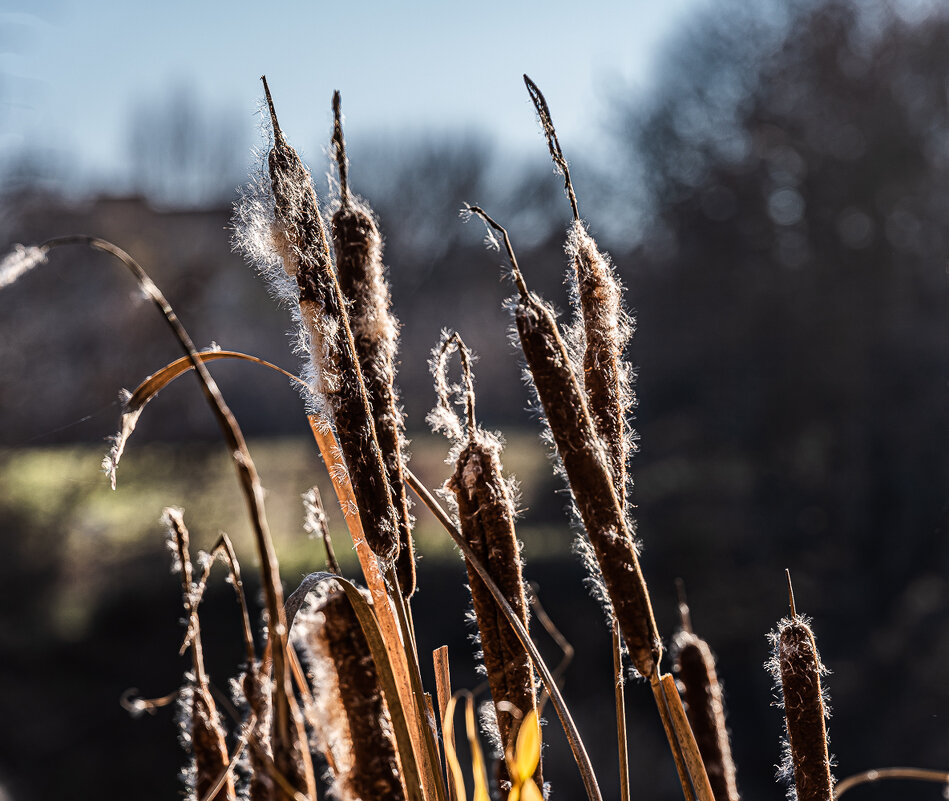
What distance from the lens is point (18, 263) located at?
0.65 feet

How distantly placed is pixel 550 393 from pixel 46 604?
3294 millimetres

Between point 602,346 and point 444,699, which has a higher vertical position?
point 602,346

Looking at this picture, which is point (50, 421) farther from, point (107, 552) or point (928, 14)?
point (928, 14)

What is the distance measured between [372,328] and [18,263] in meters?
0.13

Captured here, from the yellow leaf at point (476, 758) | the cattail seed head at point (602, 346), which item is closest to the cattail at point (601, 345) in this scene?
the cattail seed head at point (602, 346)

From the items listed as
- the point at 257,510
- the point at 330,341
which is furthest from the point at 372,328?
the point at 257,510

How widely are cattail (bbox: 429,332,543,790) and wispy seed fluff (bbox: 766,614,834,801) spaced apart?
0.10 metres

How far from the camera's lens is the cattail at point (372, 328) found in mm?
295

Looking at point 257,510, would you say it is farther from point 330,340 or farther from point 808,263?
point 808,263

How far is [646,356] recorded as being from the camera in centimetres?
436

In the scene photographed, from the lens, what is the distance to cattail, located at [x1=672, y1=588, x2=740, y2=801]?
41 centimetres

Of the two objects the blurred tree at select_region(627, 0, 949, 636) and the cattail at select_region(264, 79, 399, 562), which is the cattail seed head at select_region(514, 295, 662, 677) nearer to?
the cattail at select_region(264, 79, 399, 562)

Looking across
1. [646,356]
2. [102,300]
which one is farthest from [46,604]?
[646,356]

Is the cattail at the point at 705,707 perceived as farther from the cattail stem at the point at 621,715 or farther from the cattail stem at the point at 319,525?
the cattail stem at the point at 319,525
